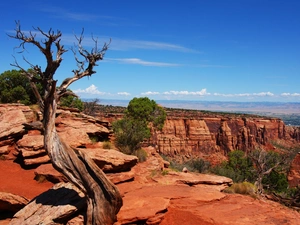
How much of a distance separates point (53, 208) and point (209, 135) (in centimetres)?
7662

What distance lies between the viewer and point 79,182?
353 inches

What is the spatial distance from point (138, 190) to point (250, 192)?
6662 millimetres

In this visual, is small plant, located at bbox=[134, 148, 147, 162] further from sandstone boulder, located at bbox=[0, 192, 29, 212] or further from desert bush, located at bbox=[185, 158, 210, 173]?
desert bush, located at bbox=[185, 158, 210, 173]

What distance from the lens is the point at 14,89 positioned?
80.2 feet

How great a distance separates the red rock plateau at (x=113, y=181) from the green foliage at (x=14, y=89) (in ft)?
18.7

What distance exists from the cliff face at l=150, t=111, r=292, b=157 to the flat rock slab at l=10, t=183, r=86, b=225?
65561mm

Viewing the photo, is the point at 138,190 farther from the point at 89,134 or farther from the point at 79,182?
the point at 89,134

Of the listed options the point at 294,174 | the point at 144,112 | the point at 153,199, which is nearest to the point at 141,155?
the point at 153,199

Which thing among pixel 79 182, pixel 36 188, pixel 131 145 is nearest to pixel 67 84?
pixel 79 182

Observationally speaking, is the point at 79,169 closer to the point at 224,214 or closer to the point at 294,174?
the point at 224,214

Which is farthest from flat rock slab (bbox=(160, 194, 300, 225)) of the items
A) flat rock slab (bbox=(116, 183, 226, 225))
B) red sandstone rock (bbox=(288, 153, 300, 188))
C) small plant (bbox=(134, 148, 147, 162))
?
red sandstone rock (bbox=(288, 153, 300, 188))

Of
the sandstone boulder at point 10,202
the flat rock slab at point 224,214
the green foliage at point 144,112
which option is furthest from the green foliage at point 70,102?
the flat rock slab at point 224,214

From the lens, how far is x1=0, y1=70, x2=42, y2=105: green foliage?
80.4 ft

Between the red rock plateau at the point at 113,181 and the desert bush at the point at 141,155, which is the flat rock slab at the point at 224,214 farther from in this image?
the desert bush at the point at 141,155
